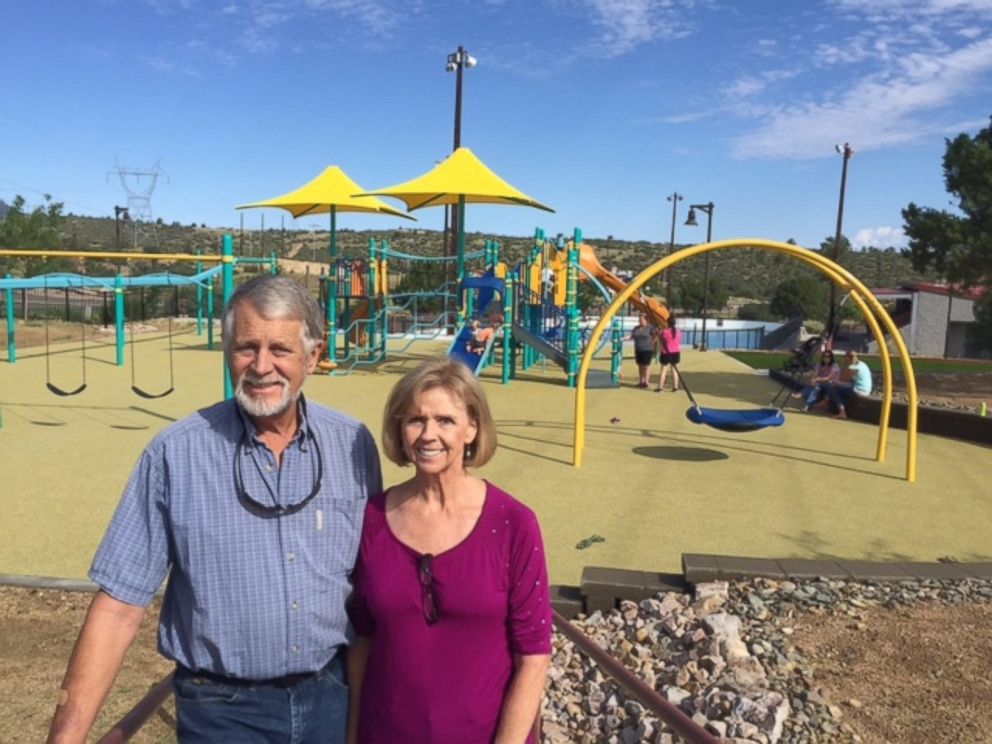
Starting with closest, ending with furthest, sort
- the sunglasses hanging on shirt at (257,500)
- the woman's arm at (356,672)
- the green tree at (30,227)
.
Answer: the sunglasses hanging on shirt at (257,500)
the woman's arm at (356,672)
the green tree at (30,227)

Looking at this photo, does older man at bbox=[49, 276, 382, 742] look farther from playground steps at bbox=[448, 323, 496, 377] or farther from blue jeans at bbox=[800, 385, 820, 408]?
playground steps at bbox=[448, 323, 496, 377]

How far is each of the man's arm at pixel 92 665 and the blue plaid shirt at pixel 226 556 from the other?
0.04 m

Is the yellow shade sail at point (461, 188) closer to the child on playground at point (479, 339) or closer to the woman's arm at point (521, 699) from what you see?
the child on playground at point (479, 339)

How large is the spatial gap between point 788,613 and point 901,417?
768 centimetres

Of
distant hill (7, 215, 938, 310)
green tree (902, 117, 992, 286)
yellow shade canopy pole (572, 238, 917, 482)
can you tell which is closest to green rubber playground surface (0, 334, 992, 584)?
yellow shade canopy pole (572, 238, 917, 482)

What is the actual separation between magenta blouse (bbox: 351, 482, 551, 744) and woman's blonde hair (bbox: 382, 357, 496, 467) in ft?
0.65

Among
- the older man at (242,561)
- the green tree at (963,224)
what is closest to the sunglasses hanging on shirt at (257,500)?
the older man at (242,561)

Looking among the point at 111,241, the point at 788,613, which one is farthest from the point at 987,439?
the point at 111,241

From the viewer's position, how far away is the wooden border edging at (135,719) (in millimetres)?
1672

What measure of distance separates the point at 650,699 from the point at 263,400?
3.67 feet

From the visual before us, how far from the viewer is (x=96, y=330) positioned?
24.7 m

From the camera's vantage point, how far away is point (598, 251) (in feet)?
267

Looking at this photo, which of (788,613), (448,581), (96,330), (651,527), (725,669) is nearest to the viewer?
(448,581)

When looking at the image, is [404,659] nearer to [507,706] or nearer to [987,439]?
[507,706]
